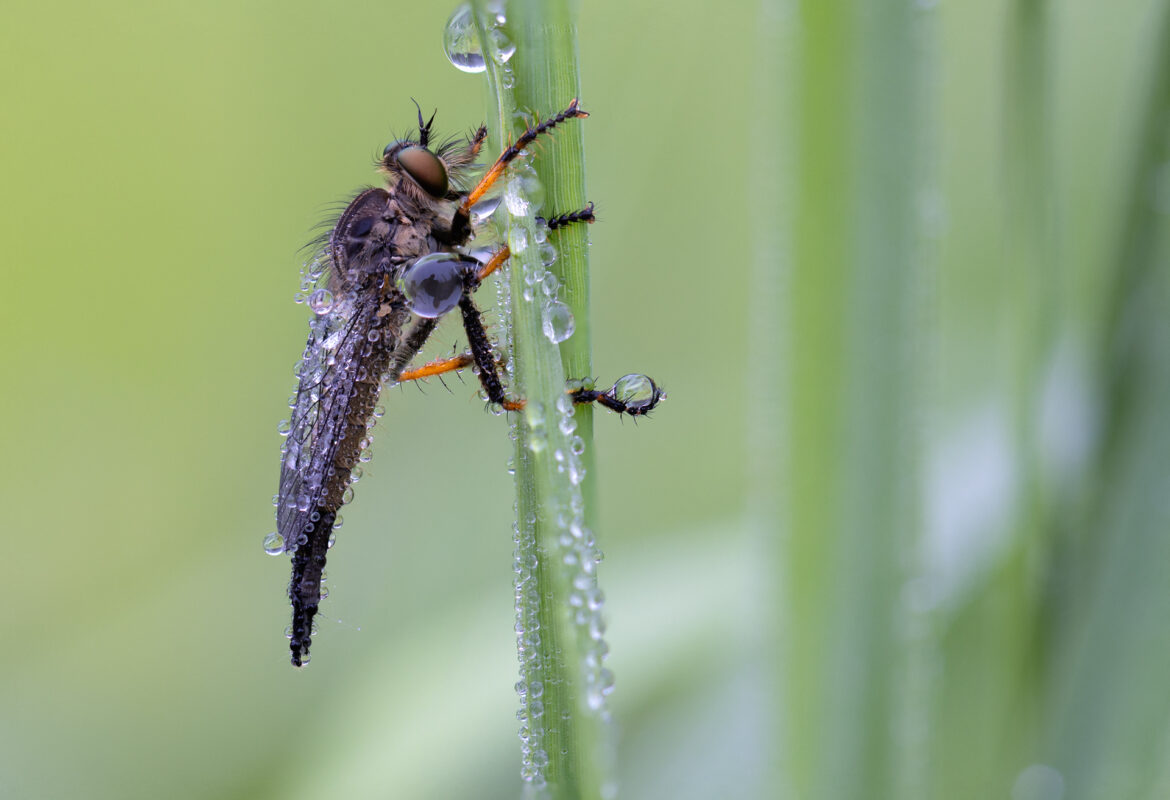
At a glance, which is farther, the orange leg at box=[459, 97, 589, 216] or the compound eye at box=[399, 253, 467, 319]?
the compound eye at box=[399, 253, 467, 319]

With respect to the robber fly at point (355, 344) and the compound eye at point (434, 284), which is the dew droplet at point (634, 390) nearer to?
the compound eye at point (434, 284)

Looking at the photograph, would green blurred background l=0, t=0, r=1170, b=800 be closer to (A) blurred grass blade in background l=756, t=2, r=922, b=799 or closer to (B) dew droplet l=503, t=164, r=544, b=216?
(A) blurred grass blade in background l=756, t=2, r=922, b=799

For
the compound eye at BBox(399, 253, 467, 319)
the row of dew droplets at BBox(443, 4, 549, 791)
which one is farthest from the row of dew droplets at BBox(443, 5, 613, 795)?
the compound eye at BBox(399, 253, 467, 319)

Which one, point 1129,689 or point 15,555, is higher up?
point 1129,689

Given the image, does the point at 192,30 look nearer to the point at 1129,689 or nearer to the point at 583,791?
the point at 583,791

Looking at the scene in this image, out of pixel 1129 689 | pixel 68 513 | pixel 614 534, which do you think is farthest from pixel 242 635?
pixel 1129 689

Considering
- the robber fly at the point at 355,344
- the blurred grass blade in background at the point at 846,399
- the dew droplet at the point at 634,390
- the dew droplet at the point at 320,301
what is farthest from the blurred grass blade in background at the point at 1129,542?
the dew droplet at the point at 320,301
